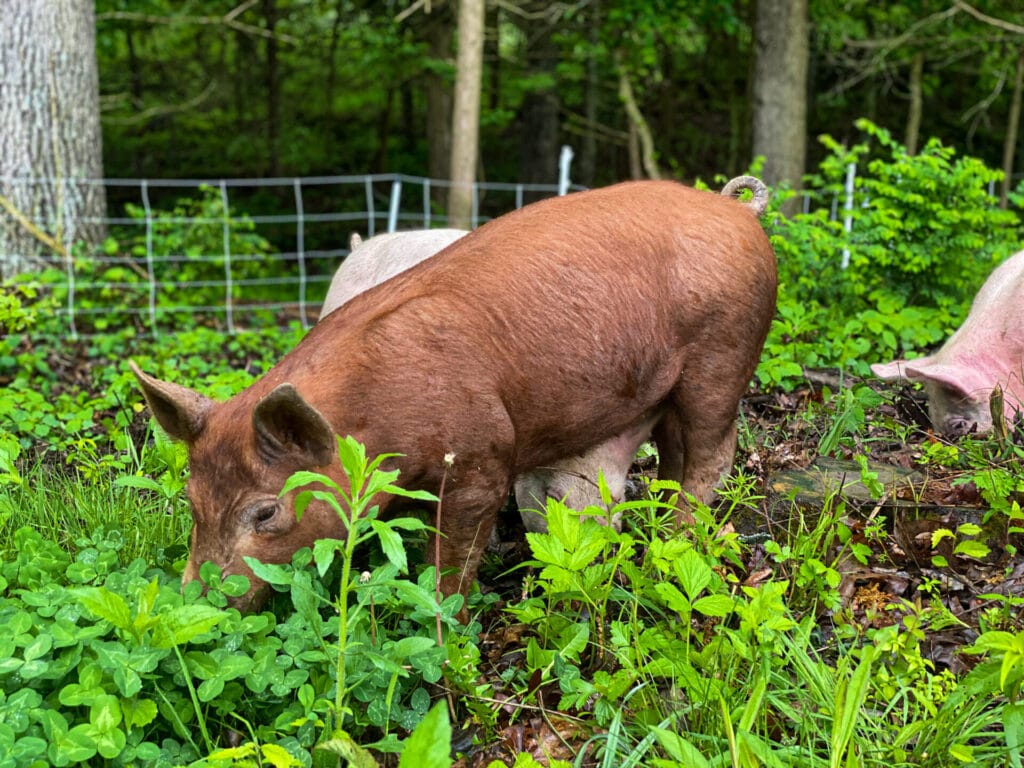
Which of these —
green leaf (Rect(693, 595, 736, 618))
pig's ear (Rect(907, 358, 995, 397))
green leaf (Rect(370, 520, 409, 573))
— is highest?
green leaf (Rect(370, 520, 409, 573))

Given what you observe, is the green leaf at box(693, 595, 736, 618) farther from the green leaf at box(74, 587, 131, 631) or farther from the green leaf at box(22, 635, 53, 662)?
the green leaf at box(22, 635, 53, 662)

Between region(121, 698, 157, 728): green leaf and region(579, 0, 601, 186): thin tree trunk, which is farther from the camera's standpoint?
region(579, 0, 601, 186): thin tree trunk

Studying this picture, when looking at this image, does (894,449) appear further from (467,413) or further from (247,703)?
(247,703)

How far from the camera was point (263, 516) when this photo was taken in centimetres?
285

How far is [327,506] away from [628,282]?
1.23 m

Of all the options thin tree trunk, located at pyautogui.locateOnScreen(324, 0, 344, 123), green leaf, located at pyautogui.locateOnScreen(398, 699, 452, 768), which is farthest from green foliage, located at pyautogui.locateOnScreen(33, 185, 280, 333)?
thin tree trunk, located at pyautogui.locateOnScreen(324, 0, 344, 123)

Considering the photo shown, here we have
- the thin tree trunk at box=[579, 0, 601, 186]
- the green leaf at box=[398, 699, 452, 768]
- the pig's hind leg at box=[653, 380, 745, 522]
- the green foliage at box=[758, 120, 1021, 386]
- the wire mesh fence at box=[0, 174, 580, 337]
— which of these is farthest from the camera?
the thin tree trunk at box=[579, 0, 601, 186]

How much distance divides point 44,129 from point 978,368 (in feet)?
22.5

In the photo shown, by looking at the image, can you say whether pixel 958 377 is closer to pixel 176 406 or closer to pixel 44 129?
pixel 176 406

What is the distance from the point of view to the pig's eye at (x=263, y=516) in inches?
111

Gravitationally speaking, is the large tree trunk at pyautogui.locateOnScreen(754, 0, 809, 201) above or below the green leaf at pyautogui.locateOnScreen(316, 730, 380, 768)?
above

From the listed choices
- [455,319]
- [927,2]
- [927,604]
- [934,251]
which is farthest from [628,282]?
[927,2]

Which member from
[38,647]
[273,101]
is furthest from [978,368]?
[273,101]

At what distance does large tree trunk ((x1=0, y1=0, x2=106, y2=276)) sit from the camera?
25.5 ft
